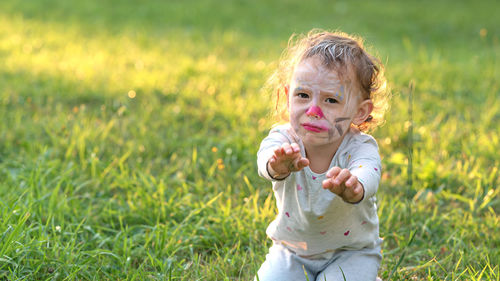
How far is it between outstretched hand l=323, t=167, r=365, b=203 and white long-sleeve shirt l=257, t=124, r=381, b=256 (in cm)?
24

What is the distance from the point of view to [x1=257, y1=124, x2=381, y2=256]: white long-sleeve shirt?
209cm

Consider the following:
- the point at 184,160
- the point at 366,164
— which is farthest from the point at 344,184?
the point at 184,160

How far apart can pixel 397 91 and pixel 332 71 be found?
297 centimetres

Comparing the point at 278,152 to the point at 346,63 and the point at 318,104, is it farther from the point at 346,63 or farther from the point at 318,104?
the point at 346,63

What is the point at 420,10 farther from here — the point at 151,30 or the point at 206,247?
the point at 206,247

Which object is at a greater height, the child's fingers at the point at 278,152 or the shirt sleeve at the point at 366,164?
the child's fingers at the point at 278,152

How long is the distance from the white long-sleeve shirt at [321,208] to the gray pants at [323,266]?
37mm

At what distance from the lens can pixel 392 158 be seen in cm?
362

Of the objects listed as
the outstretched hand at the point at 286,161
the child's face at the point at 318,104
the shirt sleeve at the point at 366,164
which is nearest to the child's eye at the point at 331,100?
the child's face at the point at 318,104

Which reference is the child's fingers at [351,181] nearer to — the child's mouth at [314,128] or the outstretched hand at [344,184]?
the outstretched hand at [344,184]

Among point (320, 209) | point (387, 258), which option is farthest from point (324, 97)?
point (387, 258)

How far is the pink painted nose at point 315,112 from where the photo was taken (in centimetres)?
202

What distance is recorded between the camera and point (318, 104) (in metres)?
2.04

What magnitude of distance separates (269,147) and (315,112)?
222 mm
